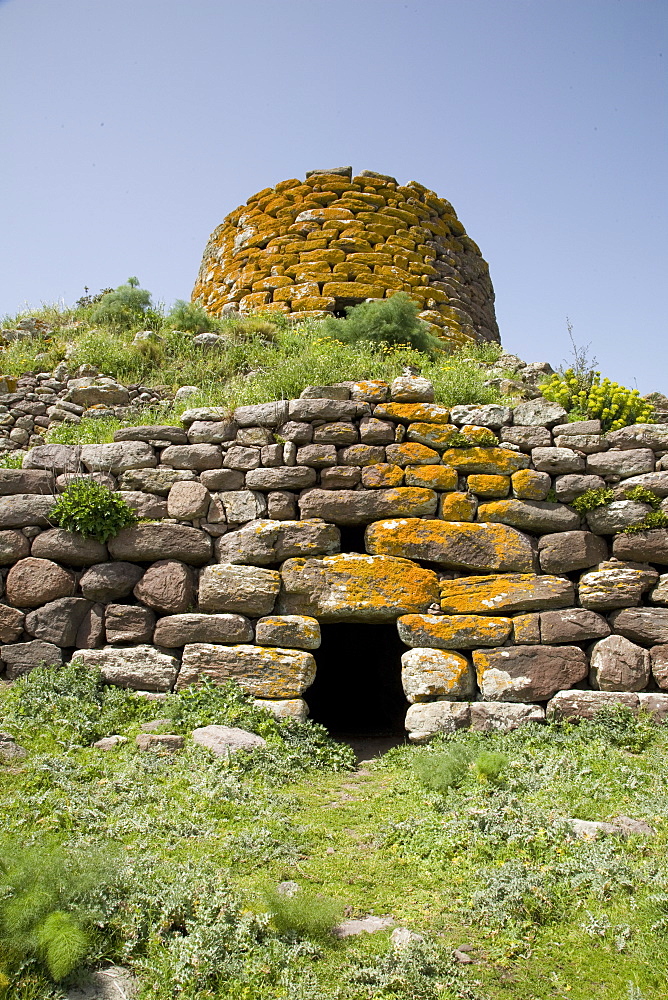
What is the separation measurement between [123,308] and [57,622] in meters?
5.19

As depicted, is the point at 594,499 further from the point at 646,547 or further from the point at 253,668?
the point at 253,668

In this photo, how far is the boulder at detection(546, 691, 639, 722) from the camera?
18.7 ft

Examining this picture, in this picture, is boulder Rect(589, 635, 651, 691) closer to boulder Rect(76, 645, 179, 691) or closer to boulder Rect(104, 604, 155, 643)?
boulder Rect(76, 645, 179, 691)

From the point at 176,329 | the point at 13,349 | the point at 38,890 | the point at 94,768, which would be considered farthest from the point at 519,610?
the point at 13,349

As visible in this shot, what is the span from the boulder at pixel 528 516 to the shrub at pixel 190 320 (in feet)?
15.1

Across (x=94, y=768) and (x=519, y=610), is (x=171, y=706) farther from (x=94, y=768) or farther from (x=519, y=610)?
(x=519, y=610)

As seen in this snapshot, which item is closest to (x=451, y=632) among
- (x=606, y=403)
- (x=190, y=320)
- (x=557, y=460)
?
(x=557, y=460)

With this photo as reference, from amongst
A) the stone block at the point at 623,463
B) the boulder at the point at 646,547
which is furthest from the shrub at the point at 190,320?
the boulder at the point at 646,547

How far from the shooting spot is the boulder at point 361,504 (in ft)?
20.5

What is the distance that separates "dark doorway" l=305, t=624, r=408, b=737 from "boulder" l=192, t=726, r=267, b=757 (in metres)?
2.80

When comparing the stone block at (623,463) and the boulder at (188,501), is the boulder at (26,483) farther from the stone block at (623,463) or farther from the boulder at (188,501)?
the stone block at (623,463)

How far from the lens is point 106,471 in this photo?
6.50 metres

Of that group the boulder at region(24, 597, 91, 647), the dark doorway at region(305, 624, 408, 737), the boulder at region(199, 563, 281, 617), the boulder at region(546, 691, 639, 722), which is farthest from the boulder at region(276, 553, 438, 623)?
the dark doorway at region(305, 624, 408, 737)

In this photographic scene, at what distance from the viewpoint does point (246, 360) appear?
8.27m
